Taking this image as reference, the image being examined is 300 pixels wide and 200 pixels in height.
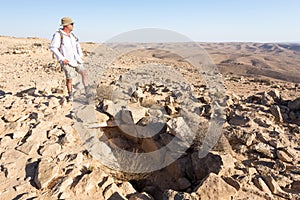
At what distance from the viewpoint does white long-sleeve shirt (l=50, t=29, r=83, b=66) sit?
4.91 metres

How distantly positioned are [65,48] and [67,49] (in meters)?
0.04

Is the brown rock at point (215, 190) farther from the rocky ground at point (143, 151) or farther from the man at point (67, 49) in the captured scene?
the man at point (67, 49)

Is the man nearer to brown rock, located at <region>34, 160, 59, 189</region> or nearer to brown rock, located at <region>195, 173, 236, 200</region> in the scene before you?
brown rock, located at <region>34, 160, 59, 189</region>

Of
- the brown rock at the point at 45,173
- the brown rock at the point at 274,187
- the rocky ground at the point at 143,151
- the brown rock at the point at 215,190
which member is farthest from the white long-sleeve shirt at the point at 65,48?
the brown rock at the point at 274,187

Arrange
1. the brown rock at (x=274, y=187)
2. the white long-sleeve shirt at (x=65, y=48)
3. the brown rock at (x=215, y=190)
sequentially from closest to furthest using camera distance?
1. the brown rock at (x=215, y=190)
2. the brown rock at (x=274, y=187)
3. the white long-sleeve shirt at (x=65, y=48)

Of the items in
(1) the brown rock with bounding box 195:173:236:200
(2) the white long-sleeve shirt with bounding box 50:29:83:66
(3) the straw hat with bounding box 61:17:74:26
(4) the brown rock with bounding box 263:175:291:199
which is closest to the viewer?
(1) the brown rock with bounding box 195:173:236:200

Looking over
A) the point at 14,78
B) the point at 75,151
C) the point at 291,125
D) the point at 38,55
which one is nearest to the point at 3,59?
the point at 38,55

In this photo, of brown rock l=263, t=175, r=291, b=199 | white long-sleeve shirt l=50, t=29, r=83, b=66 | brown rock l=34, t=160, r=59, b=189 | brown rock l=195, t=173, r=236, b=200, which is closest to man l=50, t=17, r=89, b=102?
white long-sleeve shirt l=50, t=29, r=83, b=66

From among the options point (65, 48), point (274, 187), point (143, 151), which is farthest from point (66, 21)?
point (274, 187)

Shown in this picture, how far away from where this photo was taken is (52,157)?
3.84 metres

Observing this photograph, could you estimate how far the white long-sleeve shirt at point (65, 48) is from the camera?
491 centimetres

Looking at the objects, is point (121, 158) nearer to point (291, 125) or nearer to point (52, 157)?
point (52, 157)

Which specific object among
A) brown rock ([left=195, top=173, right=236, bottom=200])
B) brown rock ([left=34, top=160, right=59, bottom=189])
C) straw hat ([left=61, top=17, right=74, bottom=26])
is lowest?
brown rock ([left=195, top=173, right=236, bottom=200])

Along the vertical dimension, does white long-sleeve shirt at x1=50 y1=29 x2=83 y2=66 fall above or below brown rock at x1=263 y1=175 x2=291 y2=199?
above
